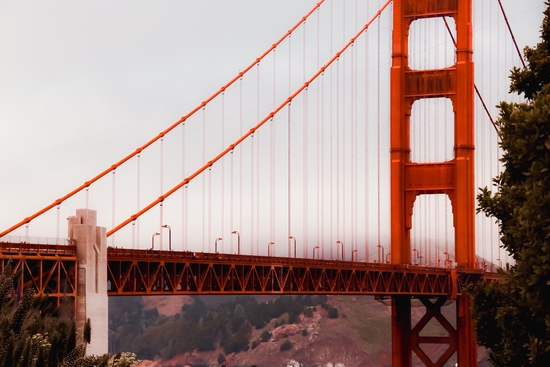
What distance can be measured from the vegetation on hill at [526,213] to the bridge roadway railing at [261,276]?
19.7 meters

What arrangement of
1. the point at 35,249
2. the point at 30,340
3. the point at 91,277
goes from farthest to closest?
the point at 91,277 < the point at 35,249 < the point at 30,340

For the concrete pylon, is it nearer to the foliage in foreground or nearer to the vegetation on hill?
the foliage in foreground

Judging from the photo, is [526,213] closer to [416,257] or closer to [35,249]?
[35,249]

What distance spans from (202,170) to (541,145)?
30754 mm

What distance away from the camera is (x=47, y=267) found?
146 feet

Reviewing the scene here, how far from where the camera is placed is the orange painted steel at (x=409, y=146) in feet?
256

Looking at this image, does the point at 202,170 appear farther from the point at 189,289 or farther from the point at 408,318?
the point at 408,318

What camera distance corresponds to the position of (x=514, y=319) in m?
31.6

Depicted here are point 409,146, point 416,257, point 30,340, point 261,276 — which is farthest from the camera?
point 416,257

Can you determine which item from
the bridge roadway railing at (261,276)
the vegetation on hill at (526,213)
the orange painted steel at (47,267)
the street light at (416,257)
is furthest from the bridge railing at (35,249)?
the street light at (416,257)

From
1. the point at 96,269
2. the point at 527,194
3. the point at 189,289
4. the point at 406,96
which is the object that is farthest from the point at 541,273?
the point at 406,96

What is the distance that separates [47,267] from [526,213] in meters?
19.7

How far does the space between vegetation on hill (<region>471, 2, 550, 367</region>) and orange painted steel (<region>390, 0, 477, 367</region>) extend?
4401 centimetres

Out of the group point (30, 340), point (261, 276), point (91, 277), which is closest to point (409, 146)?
point (261, 276)
